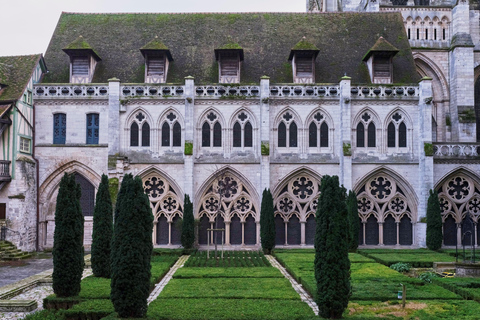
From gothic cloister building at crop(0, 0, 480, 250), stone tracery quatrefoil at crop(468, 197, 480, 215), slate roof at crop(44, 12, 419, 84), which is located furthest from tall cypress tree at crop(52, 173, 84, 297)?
stone tracery quatrefoil at crop(468, 197, 480, 215)

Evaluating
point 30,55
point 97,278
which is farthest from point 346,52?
point 97,278

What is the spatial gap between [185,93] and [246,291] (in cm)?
1791

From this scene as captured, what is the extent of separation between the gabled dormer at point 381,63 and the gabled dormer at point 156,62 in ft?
44.7

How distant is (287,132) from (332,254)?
19914 millimetres

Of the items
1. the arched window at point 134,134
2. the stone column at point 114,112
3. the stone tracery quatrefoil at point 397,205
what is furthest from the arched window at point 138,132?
the stone tracery quatrefoil at point 397,205

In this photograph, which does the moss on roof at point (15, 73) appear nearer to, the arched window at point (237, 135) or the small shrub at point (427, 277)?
the arched window at point (237, 135)

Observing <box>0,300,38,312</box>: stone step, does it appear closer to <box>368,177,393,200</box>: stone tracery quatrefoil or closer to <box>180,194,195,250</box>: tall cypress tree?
<box>180,194,195,250</box>: tall cypress tree

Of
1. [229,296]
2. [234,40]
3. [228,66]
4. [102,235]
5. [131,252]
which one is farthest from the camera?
[234,40]

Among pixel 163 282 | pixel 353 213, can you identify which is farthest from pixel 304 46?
pixel 163 282

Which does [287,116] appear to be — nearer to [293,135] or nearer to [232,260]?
[293,135]

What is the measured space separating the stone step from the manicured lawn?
958 centimetres

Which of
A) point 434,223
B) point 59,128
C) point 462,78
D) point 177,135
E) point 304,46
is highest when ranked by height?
point 304,46

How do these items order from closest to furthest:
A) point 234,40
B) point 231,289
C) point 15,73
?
point 231,289, point 15,73, point 234,40

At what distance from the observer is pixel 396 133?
111ft
